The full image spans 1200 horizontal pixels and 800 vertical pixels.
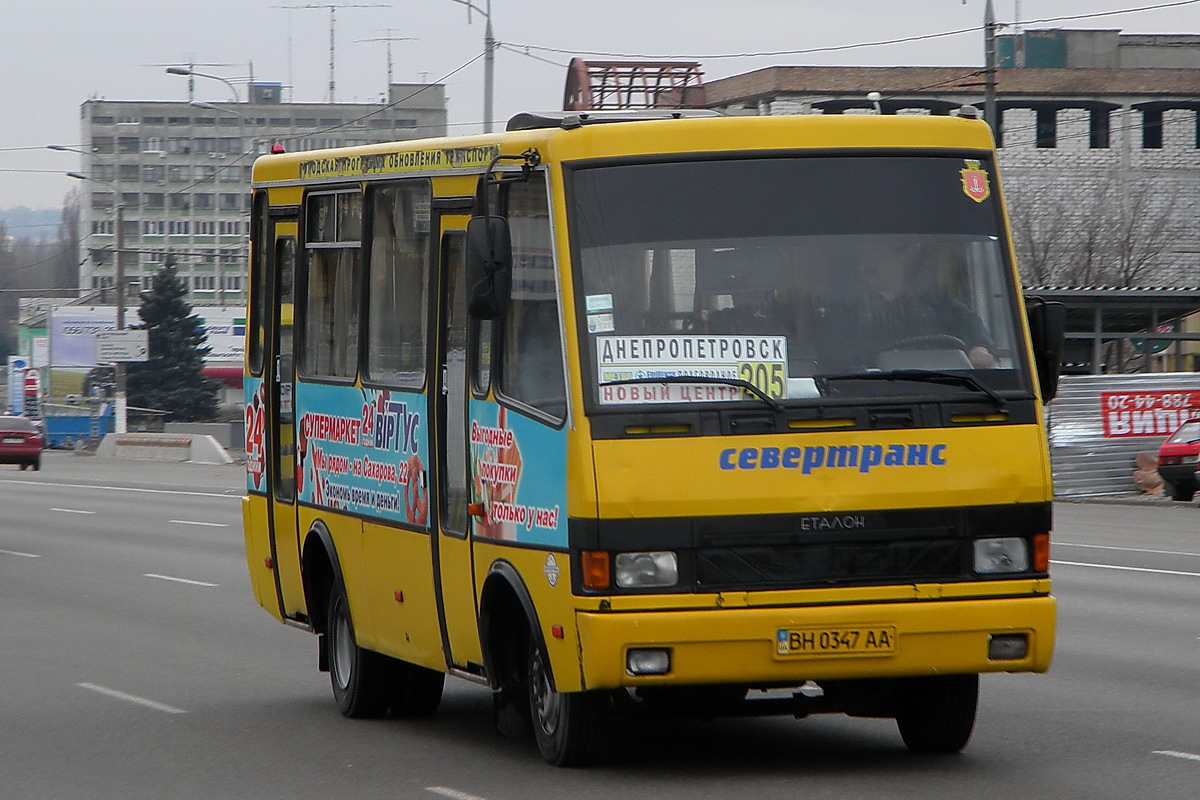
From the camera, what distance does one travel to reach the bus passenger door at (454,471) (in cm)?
862

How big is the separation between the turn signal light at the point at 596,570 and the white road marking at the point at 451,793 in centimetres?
96

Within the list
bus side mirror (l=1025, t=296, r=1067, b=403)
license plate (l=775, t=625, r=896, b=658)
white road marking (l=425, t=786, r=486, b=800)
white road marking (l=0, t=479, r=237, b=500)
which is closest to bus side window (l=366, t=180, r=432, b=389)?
white road marking (l=425, t=786, r=486, b=800)

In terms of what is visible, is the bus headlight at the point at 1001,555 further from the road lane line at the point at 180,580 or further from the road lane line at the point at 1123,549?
the road lane line at the point at 1123,549

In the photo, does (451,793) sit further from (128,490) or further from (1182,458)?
(128,490)

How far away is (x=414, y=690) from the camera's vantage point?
33.7ft

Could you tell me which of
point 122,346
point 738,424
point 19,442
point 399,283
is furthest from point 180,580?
point 122,346

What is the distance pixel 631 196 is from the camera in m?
7.88

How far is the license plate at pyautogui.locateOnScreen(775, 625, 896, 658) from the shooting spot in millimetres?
7496

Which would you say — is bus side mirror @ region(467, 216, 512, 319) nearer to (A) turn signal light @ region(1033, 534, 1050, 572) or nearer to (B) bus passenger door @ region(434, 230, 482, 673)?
(B) bus passenger door @ region(434, 230, 482, 673)

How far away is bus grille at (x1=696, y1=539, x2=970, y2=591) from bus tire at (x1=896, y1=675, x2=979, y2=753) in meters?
0.72

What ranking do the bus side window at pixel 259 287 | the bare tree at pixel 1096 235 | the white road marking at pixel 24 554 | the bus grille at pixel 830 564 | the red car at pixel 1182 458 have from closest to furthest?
1. the bus grille at pixel 830 564
2. the bus side window at pixel 259 287
3. the white road marking at pixel 24 554
4. the red car at pixel 1182 458
5. the bare tree at pixel 1096 235

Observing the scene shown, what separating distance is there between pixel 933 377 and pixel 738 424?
2.63 ft

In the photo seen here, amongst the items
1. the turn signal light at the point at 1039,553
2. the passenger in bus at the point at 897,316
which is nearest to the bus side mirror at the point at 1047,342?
the passenger in bus at the point at 897,316

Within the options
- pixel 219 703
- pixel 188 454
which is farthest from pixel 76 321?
pixel 219 703
